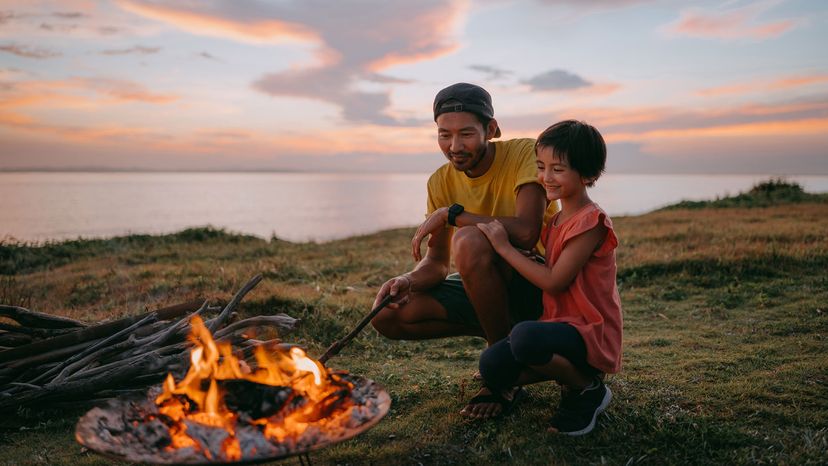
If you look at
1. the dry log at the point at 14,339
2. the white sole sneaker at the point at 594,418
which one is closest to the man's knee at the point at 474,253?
the white sole sneaker at the point at 594,418

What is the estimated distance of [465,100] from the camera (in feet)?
13.6

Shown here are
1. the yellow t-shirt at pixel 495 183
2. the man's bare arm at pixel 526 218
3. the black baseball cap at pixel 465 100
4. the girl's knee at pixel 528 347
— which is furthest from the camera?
the yellow t-shirt at pixel 495 183

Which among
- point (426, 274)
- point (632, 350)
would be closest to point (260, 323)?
point (426, 274)

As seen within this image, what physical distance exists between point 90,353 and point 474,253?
10.7 ft

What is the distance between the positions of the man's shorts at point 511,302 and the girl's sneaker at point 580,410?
77cm

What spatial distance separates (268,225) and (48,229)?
14792mm

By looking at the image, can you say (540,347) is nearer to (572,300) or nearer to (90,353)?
(572,300)

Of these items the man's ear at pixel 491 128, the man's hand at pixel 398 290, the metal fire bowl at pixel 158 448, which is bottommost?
the metal fire bowl at pixel 158 448

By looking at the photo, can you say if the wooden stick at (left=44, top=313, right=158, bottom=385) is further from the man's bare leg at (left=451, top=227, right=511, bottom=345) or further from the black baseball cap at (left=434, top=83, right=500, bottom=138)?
the black baseball cap at (left=434, top=83, right=500, bottom=138)

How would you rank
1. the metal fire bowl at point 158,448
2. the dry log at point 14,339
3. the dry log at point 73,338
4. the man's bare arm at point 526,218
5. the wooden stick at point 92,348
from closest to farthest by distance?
1. the metal fire bowl at point 158,448
2. the man's bare arm at point 526,218
3. the wooden stick at point 92,348
4. the dry log at point 73,338
5. the dry log at point 14,339

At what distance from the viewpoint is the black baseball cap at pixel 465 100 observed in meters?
4.15

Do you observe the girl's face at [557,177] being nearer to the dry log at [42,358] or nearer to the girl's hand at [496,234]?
the girl's hand at [496,234]

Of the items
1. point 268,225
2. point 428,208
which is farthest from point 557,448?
point 268,225

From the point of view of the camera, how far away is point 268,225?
4284 cm
